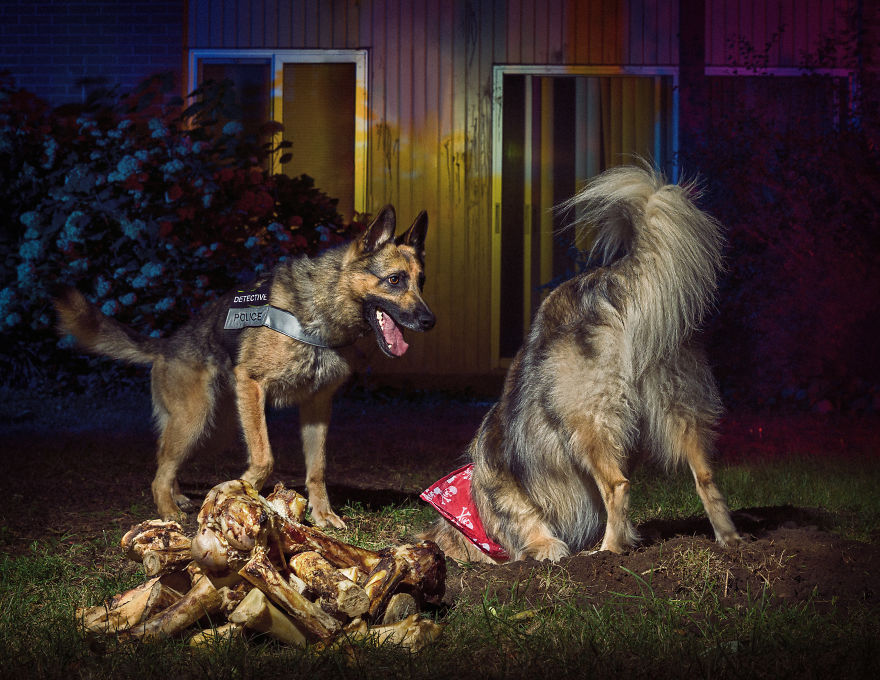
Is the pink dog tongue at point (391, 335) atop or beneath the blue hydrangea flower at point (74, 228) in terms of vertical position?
beneath

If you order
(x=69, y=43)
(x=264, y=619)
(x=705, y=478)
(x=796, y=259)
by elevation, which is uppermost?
(x=69, y=43)

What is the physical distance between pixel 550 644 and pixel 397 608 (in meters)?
0.48

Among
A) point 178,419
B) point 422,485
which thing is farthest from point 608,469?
point 178,419

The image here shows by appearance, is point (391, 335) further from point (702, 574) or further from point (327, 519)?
point (702, 574)

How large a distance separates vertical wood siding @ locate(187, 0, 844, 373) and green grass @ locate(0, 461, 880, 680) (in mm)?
7352

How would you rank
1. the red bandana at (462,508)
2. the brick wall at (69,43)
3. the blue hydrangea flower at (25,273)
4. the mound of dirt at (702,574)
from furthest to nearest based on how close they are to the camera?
the brick wall at (69,43) < the blue hydrangea flower at (25,273) < the red bandana at (462,508) < the mound of dirt at (702,574)

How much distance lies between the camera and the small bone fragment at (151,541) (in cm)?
292

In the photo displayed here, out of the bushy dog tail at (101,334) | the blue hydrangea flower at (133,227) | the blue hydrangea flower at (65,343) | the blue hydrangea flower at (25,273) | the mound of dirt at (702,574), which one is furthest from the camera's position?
the blue hydrangea flower at (65,343)

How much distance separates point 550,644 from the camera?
268cm

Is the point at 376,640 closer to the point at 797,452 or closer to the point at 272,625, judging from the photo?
the point at 272,625

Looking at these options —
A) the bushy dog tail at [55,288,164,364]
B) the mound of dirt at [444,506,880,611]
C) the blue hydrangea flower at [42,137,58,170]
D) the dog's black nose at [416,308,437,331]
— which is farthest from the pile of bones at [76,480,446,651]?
the blue hydrangea flower at [42,137,58,170]

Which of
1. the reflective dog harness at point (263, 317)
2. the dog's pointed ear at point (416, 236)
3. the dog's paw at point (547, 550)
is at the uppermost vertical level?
the dog's pointed ear at point (416, 236)

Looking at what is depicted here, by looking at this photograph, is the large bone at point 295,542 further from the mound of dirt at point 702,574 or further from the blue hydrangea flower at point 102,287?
the blue hydrangea flower at point 102,287

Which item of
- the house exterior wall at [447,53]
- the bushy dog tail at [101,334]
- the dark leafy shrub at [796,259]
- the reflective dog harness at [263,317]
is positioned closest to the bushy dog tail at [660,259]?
the reflective dog harness at [263,317]
